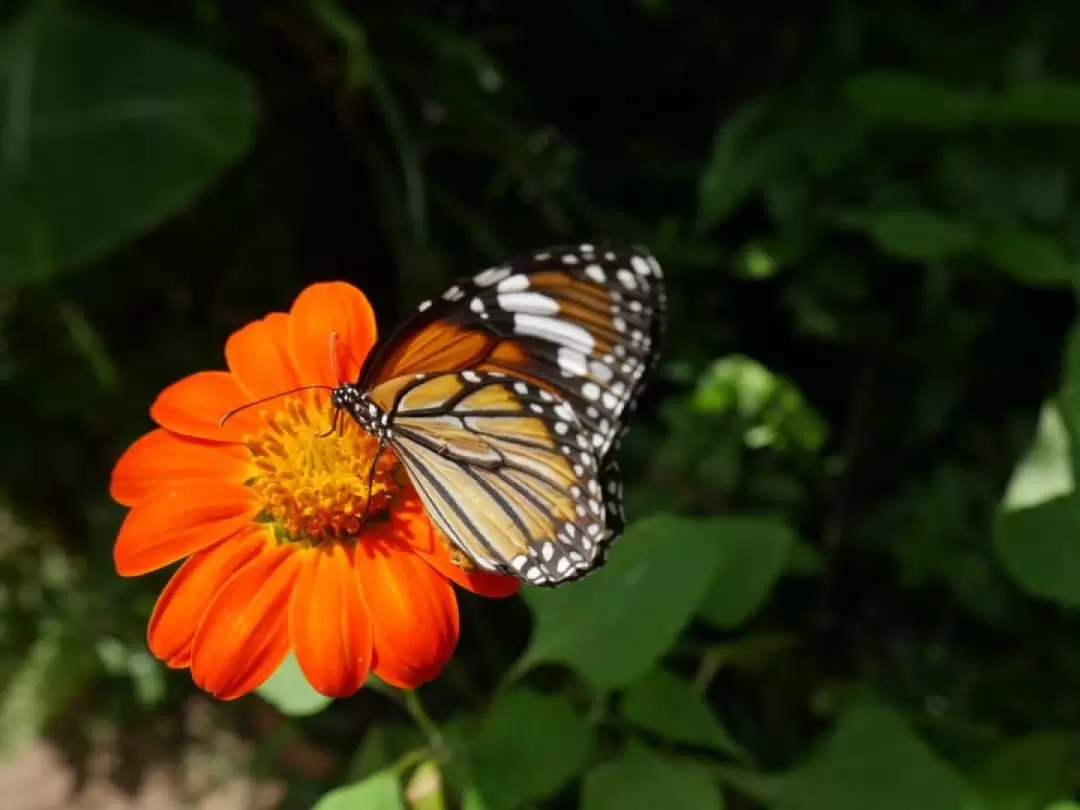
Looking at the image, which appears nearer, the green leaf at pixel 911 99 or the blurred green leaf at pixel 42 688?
the green leaf at pixel 911 99

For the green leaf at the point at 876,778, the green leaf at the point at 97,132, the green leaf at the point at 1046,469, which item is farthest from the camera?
the green leaf at the point at 97,132

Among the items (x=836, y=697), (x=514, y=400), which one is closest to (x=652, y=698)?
(x=514, y=400)

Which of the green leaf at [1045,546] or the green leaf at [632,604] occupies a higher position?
the green leaf at [632,604]

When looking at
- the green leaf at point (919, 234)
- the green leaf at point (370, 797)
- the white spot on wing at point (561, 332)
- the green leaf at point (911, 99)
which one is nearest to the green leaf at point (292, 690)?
the green leaf at point (370, 797)

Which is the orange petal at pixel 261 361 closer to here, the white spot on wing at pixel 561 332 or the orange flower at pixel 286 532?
the orange flower at pixel 286 532

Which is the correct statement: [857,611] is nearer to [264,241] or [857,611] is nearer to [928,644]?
[928,644]

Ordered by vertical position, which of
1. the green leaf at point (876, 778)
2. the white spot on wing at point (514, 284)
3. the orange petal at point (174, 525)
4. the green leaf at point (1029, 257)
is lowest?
the green leaf at point (876, 778)

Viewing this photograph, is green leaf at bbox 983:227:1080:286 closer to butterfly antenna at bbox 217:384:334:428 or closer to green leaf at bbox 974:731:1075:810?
green leaf at bbox 974:731:1075:810
